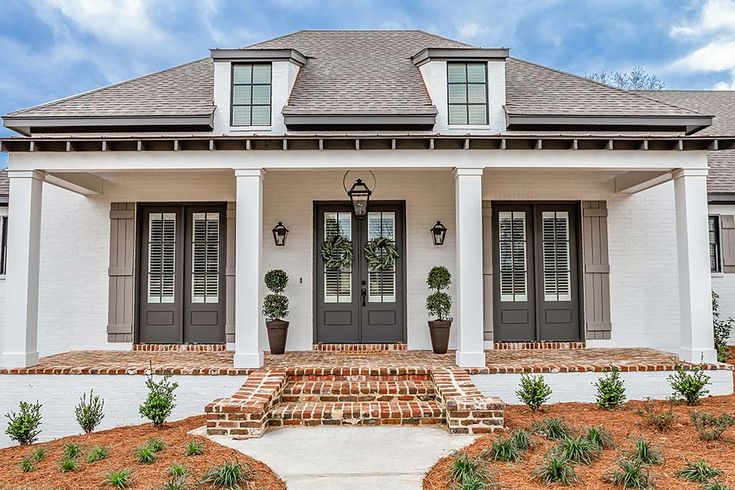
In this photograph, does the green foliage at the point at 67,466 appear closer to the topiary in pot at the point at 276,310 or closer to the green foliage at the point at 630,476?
the topiary in pot at the point at 276,310

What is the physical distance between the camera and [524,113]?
7.81 metres

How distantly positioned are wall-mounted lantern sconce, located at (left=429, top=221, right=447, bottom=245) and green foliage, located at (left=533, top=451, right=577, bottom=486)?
4.78 m

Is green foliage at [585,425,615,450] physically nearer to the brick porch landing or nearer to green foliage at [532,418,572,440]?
green foliage at [532,418,572,440]

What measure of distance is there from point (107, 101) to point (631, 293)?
9088mm

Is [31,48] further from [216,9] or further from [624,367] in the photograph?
[624,367]

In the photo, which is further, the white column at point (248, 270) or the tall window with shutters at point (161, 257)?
the tall window with shutters at point (161, 257)

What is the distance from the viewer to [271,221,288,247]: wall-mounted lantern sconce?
8250mm

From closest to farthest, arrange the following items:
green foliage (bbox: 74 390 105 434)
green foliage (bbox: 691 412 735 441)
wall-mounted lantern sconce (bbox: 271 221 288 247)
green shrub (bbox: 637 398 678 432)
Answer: green foliage (bbox: 691 412 735 441) → green shrub (bbox: 637 398 678 432) → green foliage (bbox: 74 390 105 434) → wall-mounted lantern sconce (bbox: 271 221 288 247)

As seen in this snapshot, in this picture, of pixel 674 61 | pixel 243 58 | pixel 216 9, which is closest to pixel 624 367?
pixel 243 58

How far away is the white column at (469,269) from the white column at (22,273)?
5.59 meters

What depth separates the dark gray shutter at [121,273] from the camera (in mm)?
8305

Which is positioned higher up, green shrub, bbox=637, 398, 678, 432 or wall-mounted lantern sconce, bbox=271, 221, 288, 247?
wall-mounted lantern sconce, bbox=271, 221, 288, 247

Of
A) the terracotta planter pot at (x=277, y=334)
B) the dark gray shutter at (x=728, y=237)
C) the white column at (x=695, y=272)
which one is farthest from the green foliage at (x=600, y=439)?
the dark gray shutter at (x=728, y=237)

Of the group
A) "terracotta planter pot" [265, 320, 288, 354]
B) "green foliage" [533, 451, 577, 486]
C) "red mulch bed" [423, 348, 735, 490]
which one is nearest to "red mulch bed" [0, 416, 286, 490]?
"red mulch bed" [423, 348, 735, 490]
